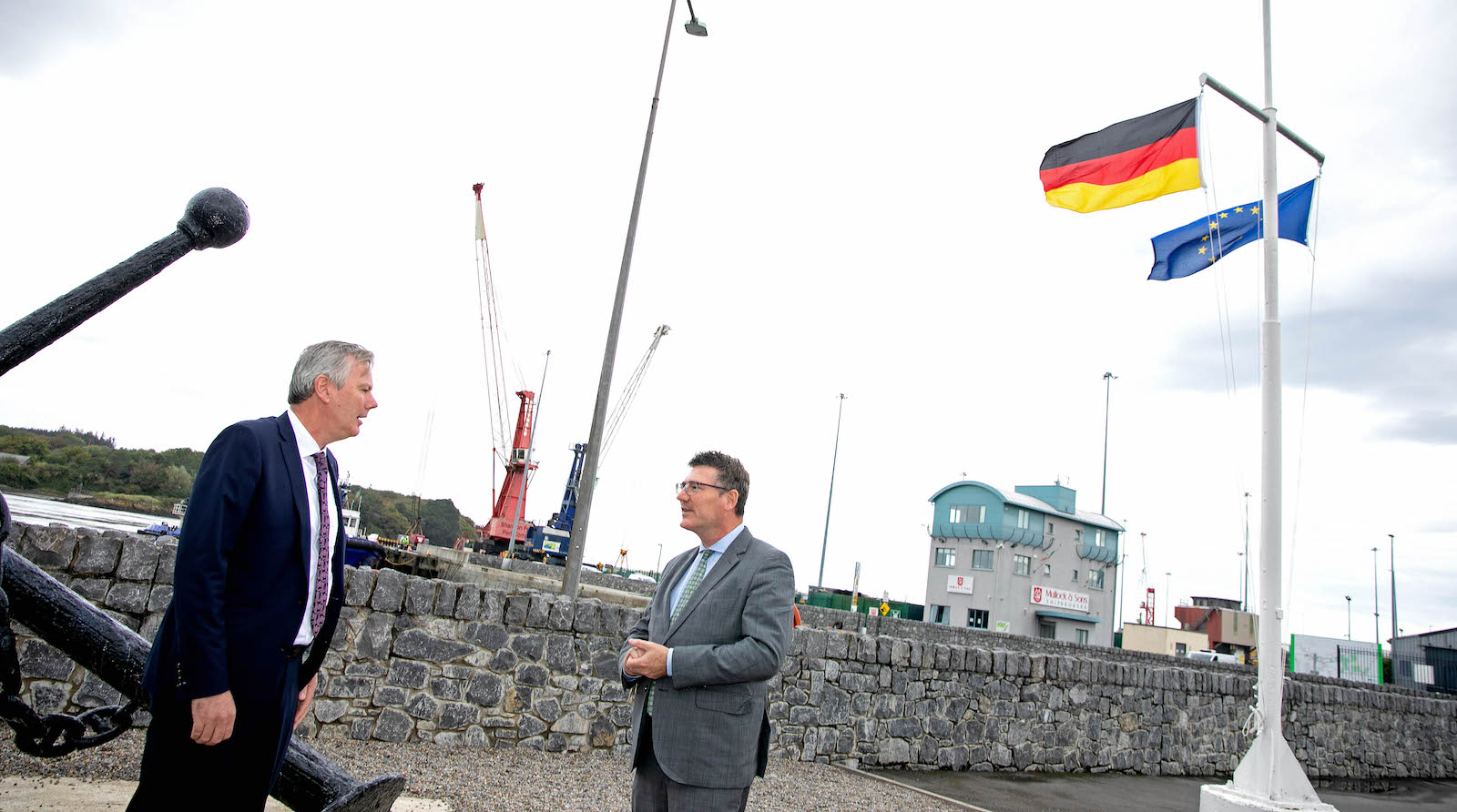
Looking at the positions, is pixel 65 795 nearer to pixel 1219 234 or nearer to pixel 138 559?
pixel 138 559

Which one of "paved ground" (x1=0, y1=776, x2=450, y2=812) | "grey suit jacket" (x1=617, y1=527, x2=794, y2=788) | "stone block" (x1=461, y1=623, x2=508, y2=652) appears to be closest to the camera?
"grey suit jacket" (x1=617, y1=527, x2=794, y2=788)

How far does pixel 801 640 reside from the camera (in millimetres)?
7824

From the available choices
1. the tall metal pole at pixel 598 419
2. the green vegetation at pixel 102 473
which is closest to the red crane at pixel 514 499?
the green vegetation at pixel 102 473

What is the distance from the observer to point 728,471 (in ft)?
10.5

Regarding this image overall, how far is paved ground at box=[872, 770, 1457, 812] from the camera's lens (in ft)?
24.3

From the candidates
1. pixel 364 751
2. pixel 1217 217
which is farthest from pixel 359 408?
pixel 1217 217

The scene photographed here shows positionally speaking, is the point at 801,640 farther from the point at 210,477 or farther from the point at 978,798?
the point at 210,477

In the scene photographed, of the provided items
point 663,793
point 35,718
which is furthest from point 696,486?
point 35,718

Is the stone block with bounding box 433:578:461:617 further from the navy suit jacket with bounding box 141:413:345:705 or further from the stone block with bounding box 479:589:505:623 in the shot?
the navy suit jacket with bounding box 141:413:345:705

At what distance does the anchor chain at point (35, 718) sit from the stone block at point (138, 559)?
3468 millimetres

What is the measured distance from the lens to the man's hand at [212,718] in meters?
1.96

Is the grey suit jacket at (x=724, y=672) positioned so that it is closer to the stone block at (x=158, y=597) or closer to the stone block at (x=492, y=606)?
the stone block at (x=492, y=606)

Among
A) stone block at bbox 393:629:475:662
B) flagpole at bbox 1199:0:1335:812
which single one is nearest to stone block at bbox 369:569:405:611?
stone block at bbox 393:629:475:662

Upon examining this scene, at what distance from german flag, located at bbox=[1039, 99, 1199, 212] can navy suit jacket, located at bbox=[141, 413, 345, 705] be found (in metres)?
8.01
